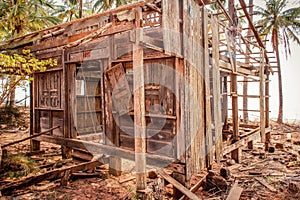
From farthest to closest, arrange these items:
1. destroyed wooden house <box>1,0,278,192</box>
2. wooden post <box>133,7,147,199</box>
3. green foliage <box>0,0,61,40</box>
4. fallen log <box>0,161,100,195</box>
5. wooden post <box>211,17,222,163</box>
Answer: green foliage <box>0,0,61,40</box>
wooden post <box>211,17,222,163</box>
fallen log <box>0,161,100,195</box>
destroyed wooden house <box>1,0,278,192</box>
wooden post <box>133,7,147,199</box>

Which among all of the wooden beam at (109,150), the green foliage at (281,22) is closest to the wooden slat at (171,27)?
the wooden beam at (109,150)

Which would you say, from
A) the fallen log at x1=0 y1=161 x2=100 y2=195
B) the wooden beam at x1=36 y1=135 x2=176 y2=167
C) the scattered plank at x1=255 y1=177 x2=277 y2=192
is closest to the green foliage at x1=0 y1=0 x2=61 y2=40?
the wooden beam at x1=36 y1=135 x2=176 y2=167

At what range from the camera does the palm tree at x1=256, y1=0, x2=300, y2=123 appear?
733 inches

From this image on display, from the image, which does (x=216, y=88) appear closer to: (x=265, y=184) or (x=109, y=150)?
(x=265, y=184)

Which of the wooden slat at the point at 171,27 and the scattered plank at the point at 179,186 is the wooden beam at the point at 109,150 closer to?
the scattered plank at the point at 179,186

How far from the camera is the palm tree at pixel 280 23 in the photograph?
18.6m

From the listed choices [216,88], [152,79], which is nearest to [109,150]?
[152,79]

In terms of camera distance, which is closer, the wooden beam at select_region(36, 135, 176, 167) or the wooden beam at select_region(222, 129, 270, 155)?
the wooden beam at select_region(36, 135, 176, 167)

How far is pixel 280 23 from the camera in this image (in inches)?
740

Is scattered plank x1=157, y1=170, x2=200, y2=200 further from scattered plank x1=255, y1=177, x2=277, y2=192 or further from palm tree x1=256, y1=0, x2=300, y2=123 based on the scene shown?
palm tree x1=256, y1=0, x2=300, y2=123

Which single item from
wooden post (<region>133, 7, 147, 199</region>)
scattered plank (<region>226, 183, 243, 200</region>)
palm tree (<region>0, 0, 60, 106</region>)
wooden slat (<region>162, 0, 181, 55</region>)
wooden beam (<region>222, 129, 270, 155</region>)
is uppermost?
palm tree (<region>0, 0, 60, 106</region>)

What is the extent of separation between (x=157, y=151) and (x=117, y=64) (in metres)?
2.80

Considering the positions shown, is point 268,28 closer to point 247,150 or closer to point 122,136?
point 247,150

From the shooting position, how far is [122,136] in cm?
659
